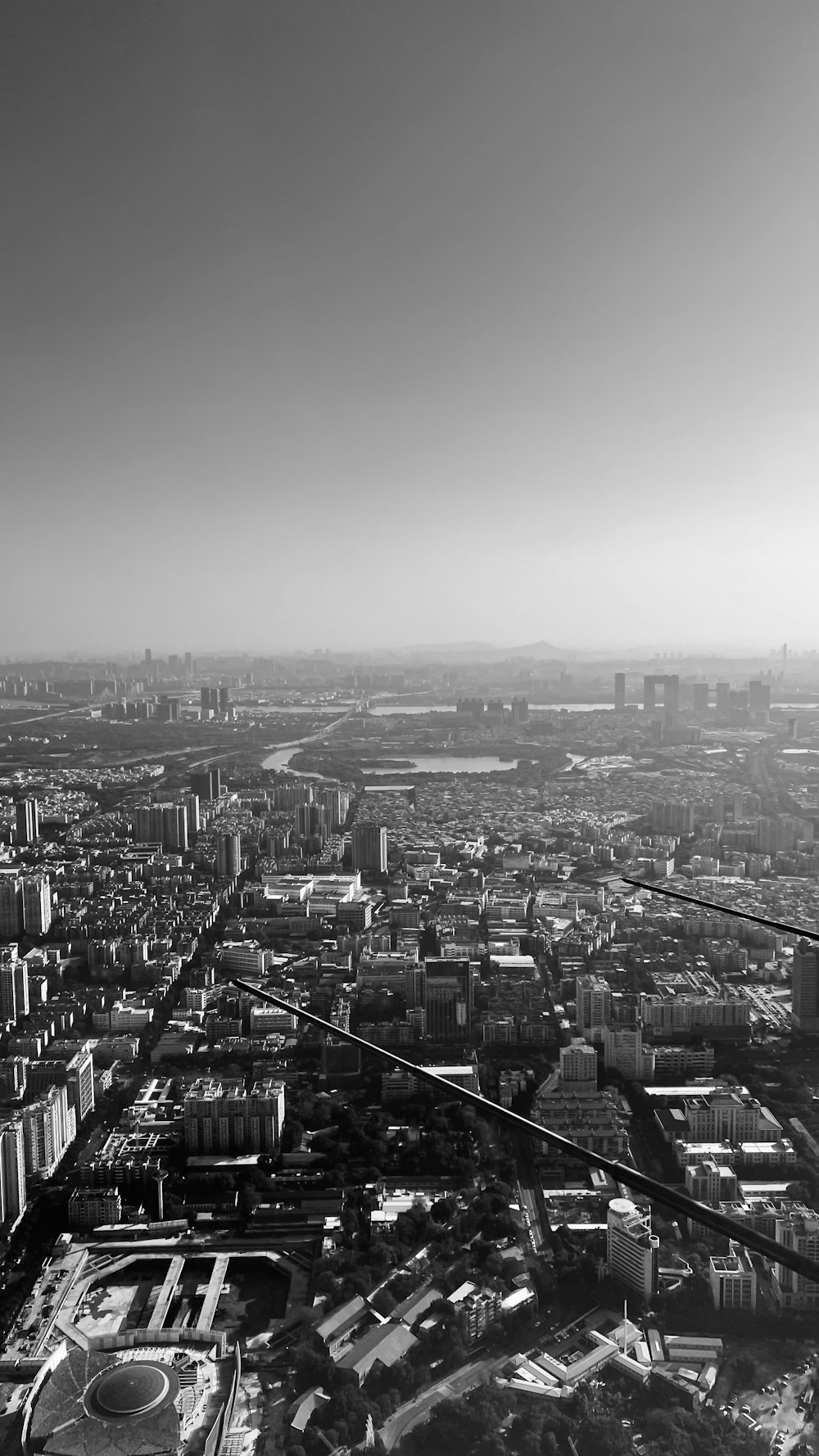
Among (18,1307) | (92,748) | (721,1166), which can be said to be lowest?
(18,1307)

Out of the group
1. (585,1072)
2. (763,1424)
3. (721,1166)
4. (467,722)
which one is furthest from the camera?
(467,722)

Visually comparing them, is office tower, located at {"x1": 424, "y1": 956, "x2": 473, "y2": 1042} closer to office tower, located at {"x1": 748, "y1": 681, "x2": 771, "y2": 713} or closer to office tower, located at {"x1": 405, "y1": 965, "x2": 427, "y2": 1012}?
Answer: office tower, located at {"x1": 405, "y1": 965, "x2": 427, "y2": 1012}

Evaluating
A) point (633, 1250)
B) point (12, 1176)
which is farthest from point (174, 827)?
point (633, 1250)

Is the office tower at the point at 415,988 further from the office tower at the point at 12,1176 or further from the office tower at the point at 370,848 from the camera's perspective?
the office tower at the point at 370,848

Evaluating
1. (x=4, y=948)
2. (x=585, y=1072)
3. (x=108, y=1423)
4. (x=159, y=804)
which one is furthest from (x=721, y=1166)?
(x=159, y=804)

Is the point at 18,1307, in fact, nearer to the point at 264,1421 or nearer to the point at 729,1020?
the point at 264,1421

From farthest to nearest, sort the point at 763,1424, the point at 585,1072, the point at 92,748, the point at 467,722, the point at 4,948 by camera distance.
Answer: the point at 467,722 → the point at 92,748 → the point at 4,948 → the point at 585,1072 → the point at 763,1424

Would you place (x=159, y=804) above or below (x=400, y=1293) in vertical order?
above
